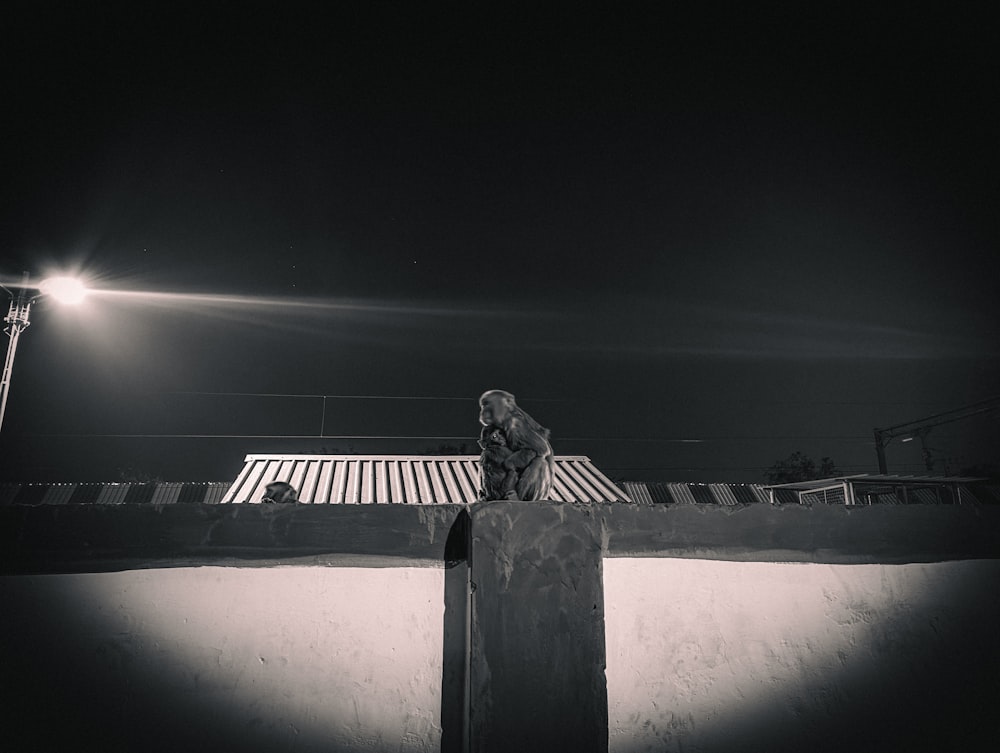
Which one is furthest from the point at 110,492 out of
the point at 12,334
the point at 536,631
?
the point at 536,631

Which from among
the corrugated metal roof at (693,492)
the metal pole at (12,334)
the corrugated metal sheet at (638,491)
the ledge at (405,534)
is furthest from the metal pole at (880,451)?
the metal pole at (12,334)

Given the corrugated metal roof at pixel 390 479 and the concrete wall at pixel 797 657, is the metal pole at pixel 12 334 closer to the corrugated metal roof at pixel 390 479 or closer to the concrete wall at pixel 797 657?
the corrugated metal roof at pixel 390 479

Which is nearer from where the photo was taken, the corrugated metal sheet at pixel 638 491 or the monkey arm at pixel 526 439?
the monkey arm at pixel 526 439

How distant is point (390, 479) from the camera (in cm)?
1088

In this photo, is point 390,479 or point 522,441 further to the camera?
point 390,479

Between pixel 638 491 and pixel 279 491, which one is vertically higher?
pixel 638 491

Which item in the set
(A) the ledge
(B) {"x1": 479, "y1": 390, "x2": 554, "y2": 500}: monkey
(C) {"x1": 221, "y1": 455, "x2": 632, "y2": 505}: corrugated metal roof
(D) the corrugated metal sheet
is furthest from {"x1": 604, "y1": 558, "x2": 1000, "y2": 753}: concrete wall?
(D) the corrugated metal sheet

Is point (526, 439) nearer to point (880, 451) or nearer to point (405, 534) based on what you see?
point (405, 534)

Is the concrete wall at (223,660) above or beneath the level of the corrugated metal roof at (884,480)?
beneath

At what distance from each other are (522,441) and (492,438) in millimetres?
201

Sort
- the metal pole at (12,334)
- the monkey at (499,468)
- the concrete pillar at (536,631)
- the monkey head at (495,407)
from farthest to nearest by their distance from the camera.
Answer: the metal pole at (12,334)
the monkey head at (495,407)
the monkey at (499,468)
the concrete pillar at (536,631)

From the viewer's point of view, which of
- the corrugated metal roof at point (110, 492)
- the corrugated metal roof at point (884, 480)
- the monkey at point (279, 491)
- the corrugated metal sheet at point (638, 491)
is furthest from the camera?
the corrugated metal sheet at point (638, 491)

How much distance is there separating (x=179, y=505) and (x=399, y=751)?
1.58m

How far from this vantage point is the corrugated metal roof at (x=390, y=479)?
9883 millimetres
